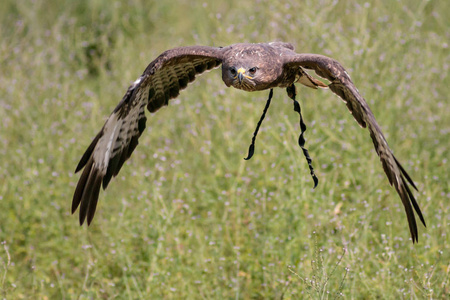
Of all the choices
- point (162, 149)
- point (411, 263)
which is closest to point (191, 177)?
point (162, 149)

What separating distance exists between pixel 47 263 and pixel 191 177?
1.56m

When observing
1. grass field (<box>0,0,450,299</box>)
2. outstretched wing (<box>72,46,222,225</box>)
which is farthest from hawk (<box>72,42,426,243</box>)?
grass field (<box>0,0,450,299</box>)

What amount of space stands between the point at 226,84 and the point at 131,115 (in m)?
0.88

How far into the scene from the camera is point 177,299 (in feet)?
16.9

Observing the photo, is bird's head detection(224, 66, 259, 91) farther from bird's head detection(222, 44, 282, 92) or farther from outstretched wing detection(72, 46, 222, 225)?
outstretched wing detection(72, 46, 222, 225)

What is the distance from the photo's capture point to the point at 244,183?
6.01 meters

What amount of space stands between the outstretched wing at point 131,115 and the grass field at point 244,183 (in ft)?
1.79

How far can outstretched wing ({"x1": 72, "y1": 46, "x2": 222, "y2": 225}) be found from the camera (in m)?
4.57

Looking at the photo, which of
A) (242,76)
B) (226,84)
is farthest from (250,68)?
(226,84)

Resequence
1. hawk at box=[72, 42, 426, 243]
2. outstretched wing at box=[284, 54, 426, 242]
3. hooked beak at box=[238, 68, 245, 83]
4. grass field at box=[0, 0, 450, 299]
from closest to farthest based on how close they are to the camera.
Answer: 1. outstretched wing at box=[284, 54, 426, 242]
2. hawk at box=[72, 42, 426, 243]
3. hooked beak at box=[238, 68, 245, 83]
4. grass field at box=[0, 0, 450, 299]

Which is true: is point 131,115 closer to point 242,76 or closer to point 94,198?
point 94,198

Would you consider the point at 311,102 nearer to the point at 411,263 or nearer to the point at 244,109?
the point at 244,109

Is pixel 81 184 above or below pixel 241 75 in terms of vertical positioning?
below

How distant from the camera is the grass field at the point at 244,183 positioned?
5.09 metres
